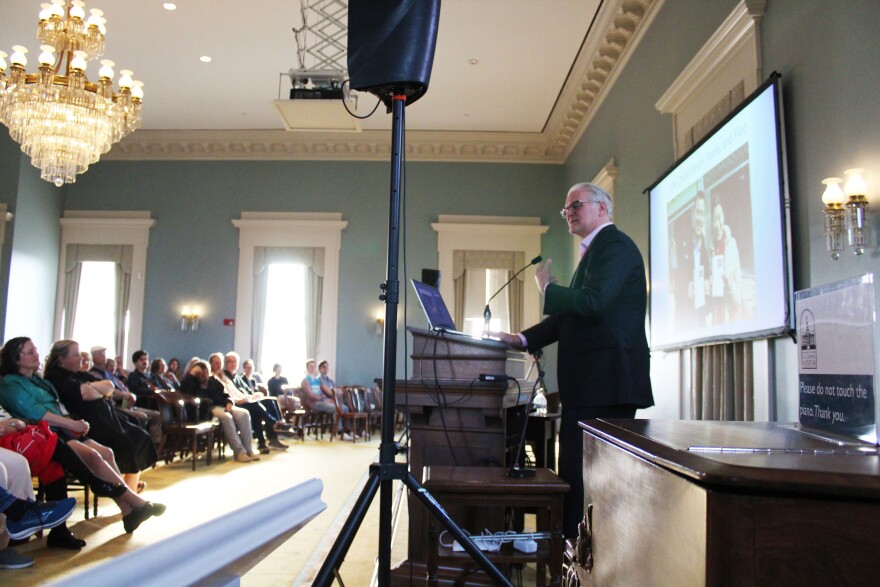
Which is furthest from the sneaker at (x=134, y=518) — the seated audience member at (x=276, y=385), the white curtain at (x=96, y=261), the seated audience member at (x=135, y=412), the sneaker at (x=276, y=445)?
the white curtain at (x=96, y=261)

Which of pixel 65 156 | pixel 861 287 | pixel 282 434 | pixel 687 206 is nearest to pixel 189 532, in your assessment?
pixel 861 287

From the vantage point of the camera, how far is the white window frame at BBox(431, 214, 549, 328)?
10961 mm

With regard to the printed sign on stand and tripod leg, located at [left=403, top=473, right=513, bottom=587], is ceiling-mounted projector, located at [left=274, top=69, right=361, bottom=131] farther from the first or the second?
the printed sign on stand

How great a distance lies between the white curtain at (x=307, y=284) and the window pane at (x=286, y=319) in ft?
0.30

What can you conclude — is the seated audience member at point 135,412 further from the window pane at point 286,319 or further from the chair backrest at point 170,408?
the window pane at point 286,319

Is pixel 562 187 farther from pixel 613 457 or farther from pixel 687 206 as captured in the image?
pixel 613 457

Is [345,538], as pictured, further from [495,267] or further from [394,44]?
[495,267]

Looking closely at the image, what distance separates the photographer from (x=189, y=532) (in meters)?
0.46

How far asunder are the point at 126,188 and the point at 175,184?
857 mm

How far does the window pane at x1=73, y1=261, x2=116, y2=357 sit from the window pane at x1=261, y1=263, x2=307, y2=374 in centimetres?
262

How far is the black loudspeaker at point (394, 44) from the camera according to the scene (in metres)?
1.65

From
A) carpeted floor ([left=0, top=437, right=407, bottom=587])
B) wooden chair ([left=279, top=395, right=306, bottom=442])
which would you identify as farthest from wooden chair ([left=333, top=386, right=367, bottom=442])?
carpeted floor ([left=0, top=437, right=407, bottom=587])

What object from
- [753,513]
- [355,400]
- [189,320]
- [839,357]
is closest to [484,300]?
[355,400]

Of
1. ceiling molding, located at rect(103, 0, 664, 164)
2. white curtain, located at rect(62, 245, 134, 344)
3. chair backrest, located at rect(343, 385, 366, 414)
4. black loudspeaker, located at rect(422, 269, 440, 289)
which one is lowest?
chair backrest, located at rect(343, 385, 366, 414)
